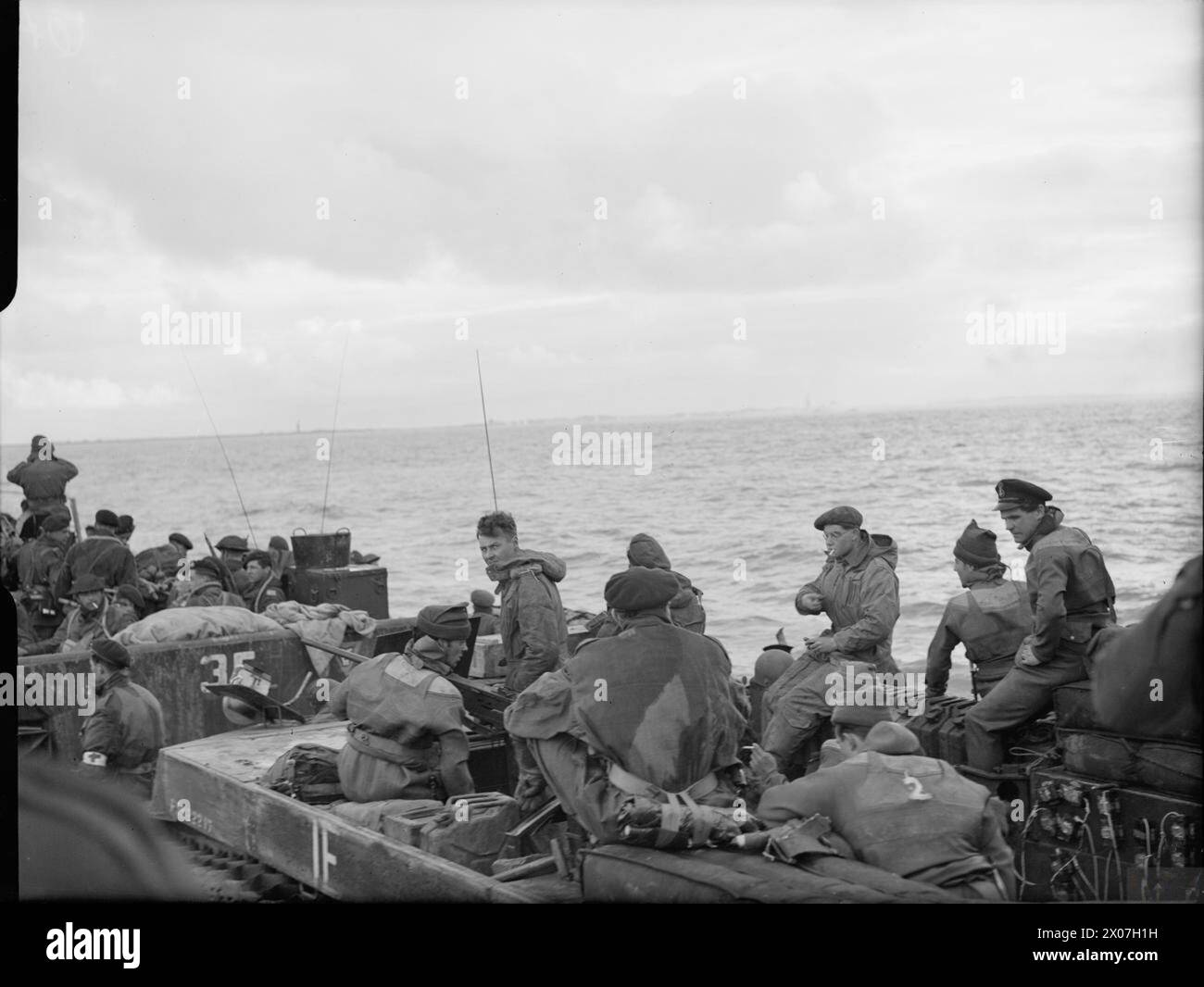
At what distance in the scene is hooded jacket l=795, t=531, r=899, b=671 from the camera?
774cm

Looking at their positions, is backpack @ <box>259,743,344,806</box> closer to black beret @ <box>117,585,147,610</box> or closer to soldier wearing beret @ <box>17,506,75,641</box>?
black beret @ <box>117,585,147,610</box>

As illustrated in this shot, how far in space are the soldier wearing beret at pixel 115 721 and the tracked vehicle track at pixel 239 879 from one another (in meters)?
0.62

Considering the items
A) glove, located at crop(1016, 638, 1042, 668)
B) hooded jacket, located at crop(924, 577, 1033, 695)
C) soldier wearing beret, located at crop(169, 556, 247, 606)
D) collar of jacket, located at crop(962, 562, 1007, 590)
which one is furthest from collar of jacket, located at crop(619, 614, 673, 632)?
soldier wearing beret, located at crop(169, 556, 247, 606)

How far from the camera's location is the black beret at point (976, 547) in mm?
8000

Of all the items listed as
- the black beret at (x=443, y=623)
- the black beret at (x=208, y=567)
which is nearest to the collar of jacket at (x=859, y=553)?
the black beret at (x=443, y=623)

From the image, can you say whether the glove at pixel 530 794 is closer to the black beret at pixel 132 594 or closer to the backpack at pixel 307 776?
the backpack at pixel 307 776

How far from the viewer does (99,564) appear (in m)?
10.9

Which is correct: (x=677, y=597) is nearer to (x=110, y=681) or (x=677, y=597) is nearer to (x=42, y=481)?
(x=110, y=681)

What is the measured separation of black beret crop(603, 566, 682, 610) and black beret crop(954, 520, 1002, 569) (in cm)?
298

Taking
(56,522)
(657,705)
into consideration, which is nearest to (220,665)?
(56,522)

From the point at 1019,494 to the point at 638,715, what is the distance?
2719mm
